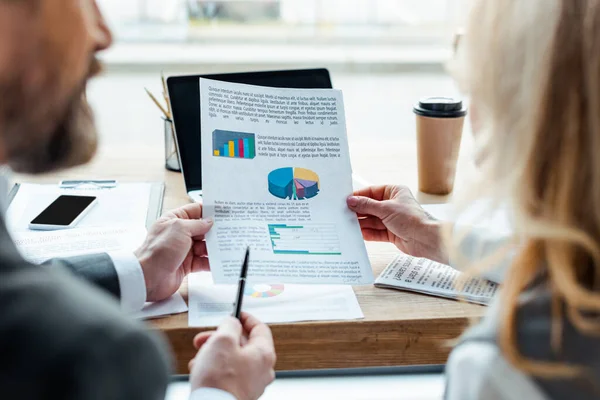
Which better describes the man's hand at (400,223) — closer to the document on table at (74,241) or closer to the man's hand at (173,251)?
the man's hand at (173,251)

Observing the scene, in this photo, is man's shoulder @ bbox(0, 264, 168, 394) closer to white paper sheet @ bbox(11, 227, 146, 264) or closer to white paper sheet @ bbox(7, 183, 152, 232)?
white paper sheet @ bbox(11, 227, 146, 264)

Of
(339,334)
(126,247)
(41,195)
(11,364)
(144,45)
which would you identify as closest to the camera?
(11,364)

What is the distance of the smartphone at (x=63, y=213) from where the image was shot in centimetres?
119

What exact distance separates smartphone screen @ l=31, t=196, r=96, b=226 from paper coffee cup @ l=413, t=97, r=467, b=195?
60cm

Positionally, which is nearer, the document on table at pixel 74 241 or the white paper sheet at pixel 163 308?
the white paper sheet at pixel 163 308

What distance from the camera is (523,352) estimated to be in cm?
60

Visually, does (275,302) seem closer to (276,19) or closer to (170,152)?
(170,152)

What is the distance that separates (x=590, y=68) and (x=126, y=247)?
2.44ft

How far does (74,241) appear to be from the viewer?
44.9 inches

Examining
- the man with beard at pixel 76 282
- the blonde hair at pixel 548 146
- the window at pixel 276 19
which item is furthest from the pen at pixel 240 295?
the window at pixel 276 19

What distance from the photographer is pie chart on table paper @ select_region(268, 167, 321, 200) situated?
1.12 metres

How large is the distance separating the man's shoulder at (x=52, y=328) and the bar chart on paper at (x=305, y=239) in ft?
1.60

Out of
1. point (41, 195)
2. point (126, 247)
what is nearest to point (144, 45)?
point (41, 195)

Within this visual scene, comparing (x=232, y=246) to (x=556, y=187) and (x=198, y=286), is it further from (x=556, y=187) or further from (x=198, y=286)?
(x=556, y=187)
